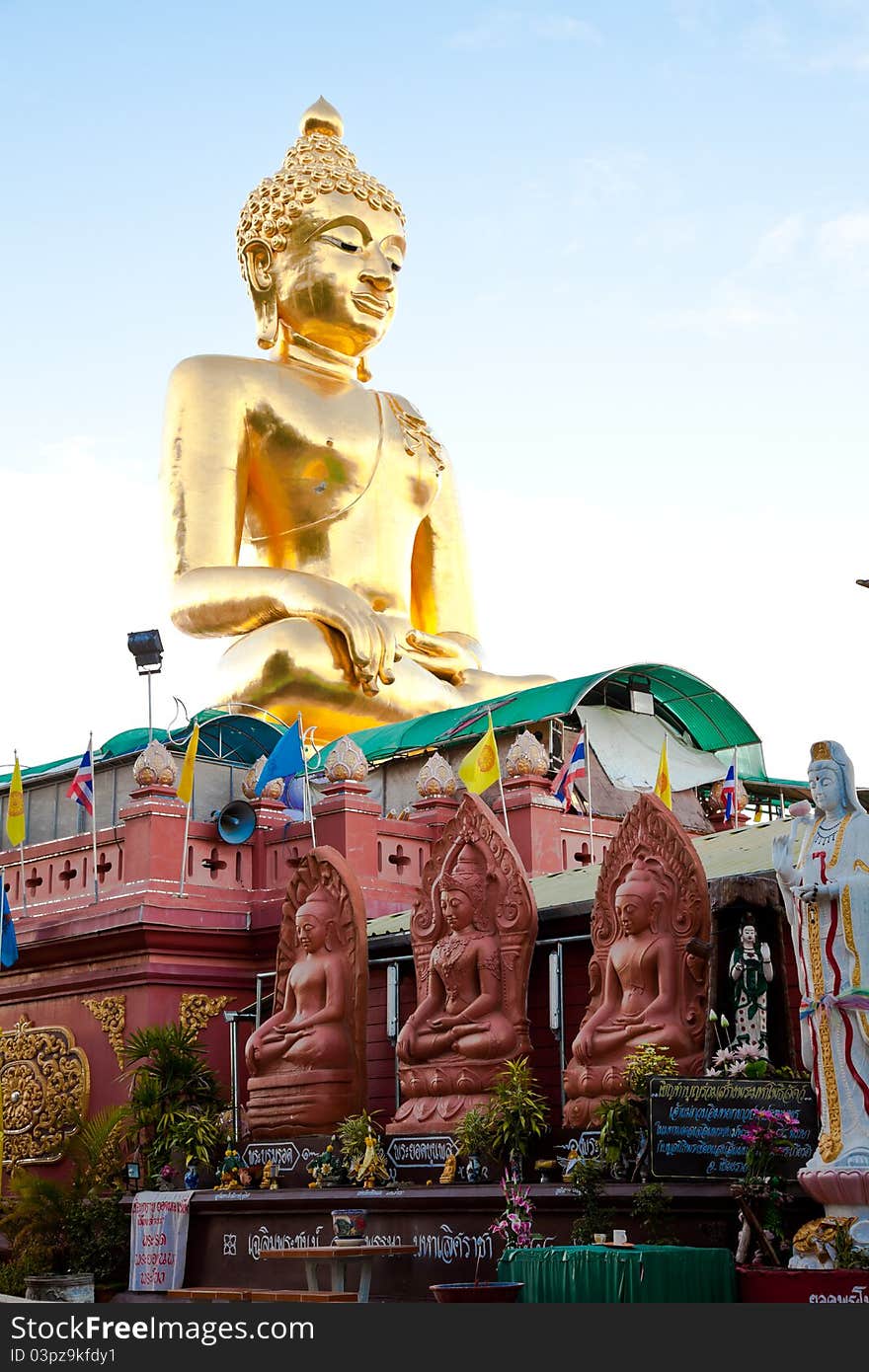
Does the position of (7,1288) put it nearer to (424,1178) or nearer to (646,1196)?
(424,1178)

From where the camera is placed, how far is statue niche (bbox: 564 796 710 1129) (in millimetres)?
13195

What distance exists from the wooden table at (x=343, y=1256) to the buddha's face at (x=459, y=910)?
2476mm

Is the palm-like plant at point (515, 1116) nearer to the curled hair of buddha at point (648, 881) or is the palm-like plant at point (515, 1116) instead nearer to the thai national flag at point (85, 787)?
the curled hair of buddha at point (648, 881)

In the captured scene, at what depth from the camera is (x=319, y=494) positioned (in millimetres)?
24797

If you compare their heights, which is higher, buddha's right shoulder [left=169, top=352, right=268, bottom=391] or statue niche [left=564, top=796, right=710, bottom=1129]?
buddha's right shoulder [left=169, top=352, right=268, bottom=391]

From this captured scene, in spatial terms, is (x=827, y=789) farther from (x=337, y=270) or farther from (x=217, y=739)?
(x=337, y=270)

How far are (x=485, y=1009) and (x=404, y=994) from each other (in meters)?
1.72

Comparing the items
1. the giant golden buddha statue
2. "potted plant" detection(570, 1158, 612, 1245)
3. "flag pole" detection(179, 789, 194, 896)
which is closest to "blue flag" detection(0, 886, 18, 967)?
"flag pole" detection(179, 789, 194, 896)

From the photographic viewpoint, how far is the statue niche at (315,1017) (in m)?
15.3

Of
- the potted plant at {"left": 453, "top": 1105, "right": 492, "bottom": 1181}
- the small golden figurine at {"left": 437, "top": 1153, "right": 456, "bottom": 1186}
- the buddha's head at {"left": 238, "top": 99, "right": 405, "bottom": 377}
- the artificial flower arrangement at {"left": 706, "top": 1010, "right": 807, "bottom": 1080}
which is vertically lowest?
the small golden figurine at {"left": 437, "top": 1153, "right": 456, "bottom": 1186}

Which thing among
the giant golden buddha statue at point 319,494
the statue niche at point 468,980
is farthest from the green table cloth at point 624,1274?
the giant golden buddha statue at point 319,494

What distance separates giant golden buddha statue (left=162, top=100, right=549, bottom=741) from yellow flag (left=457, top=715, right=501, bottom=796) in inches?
230

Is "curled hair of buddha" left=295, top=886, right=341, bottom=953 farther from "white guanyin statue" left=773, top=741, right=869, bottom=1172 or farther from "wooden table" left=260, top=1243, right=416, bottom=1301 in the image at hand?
"white guanyin statue" left=773, top=741, right=869, bottom=1172

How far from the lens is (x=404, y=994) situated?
52.6 feet
